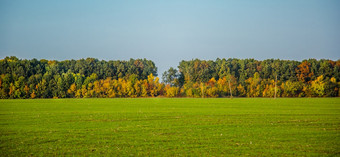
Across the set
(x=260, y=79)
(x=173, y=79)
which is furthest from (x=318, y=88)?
(x=173, y=79)

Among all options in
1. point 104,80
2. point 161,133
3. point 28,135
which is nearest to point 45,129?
point 28,135

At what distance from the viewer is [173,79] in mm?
132500

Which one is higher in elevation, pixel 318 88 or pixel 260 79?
pixel 260 79

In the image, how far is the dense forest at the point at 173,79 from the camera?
11031cm

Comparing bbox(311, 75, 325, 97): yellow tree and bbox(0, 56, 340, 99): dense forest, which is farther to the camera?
bbox(0, 56, 340, 99): dense forest

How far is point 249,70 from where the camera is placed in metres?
125

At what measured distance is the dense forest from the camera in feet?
362

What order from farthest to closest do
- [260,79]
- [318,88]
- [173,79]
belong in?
[173,79] → [260,79] → [318,88]

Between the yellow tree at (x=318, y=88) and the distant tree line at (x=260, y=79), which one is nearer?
the yellow tree at (x=318, y=88)

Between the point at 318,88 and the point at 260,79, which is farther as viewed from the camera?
the point at 260,79

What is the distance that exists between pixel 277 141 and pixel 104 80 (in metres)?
108

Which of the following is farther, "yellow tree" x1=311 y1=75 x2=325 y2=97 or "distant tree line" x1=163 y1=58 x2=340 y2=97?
"distant tree line" x1=163 y1=58 x2=340 y2=97

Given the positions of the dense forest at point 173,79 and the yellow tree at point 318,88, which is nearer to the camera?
the yellow tree at point 318,88

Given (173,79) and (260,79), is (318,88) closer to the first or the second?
(260,79)
